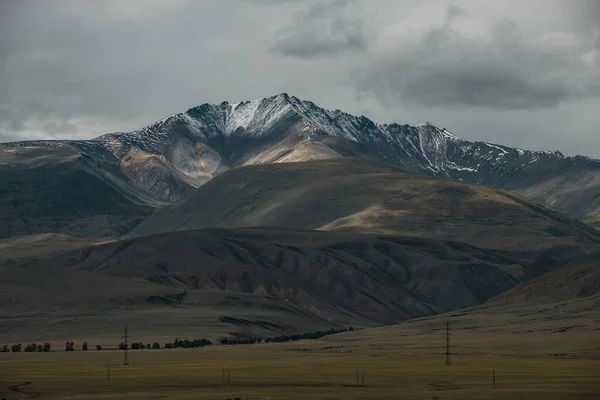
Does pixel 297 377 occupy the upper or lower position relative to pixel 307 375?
lower

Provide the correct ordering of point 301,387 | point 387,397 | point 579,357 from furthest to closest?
point 579,357
point 301,387
point 387,397

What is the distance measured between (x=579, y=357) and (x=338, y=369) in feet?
142

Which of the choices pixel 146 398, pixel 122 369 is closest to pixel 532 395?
pixel 146 398

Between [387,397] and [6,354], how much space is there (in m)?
101

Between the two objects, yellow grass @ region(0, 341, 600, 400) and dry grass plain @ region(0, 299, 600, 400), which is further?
dry grass plain @ region(0, 299, 600, 400)

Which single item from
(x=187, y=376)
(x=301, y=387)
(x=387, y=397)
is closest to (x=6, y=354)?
(x=187, y=376)

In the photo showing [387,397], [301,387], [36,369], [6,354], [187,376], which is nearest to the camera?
[387,397]

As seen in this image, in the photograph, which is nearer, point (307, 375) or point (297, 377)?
point (297, 377)

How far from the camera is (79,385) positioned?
130625 millimetres

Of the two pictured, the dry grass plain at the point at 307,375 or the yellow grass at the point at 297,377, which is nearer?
the yellow grass at the point at 297,377

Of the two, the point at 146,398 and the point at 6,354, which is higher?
the point at 6,354

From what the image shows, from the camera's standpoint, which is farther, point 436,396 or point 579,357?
point 579,357

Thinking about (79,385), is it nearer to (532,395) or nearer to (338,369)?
(338,369)

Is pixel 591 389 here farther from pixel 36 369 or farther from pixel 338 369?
pixel 36 369
